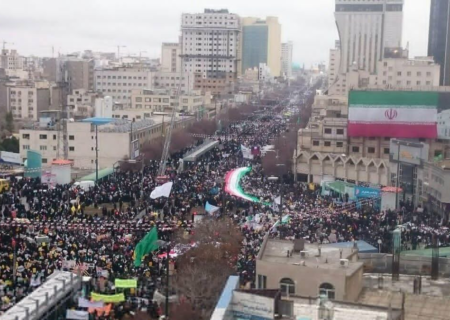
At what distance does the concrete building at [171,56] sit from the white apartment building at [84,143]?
207 ft

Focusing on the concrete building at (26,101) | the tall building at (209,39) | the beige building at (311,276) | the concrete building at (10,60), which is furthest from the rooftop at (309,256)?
the concrete building at (10,60)

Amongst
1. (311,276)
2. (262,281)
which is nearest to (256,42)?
(262,281)

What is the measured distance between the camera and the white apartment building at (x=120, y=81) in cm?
6838

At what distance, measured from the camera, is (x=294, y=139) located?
1542 inches

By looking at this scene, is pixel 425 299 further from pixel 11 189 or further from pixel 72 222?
pixel 11 189

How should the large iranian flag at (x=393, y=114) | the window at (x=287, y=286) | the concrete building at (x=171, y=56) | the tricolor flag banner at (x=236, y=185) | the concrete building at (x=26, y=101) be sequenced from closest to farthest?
the window at (x=287, y=286) < the tricolor flag banner at (x=236, y=185) < the large iranian flag at (x=393, y=114) < the concrete building at (x=26, y=101) < the concrete building at (x=171, y=56)

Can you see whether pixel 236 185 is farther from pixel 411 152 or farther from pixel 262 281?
pixel 262 281

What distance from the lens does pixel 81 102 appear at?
53.5 metres

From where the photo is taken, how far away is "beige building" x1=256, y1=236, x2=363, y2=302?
8.72 m

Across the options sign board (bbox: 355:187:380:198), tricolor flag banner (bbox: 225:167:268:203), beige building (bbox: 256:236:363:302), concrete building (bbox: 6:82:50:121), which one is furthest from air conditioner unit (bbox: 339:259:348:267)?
concrete building (bbox: 6:82:50:121)

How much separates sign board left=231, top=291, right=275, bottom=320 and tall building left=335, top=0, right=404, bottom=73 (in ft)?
223

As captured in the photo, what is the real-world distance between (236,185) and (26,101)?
112 feet

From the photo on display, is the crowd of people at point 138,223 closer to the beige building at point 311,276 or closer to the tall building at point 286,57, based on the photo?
the beige building at point 311,276

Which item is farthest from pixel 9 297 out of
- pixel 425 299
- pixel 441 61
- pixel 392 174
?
pixel 441 61
